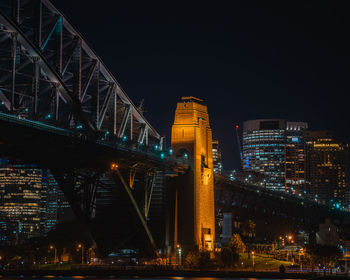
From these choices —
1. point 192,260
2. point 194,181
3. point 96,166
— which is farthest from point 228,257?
point 96,166

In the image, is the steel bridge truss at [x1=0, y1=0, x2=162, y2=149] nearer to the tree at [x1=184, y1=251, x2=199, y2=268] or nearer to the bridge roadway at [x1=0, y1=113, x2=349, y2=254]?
the bridge roadway at [x1=0, y1=113, x2=349, y2=254]

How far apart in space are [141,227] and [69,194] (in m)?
14.4

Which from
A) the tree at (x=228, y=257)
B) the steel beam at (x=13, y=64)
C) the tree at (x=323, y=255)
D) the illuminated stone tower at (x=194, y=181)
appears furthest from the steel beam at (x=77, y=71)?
the tree at (x=323, y=255)

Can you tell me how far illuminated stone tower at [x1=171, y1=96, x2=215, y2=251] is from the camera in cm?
9219

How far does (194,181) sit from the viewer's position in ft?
305

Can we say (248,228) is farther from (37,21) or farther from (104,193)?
(37,21)

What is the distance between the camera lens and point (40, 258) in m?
125

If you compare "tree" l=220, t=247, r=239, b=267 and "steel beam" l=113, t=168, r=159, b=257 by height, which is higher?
"steel beam" l=113, t=168, r=159, b=257

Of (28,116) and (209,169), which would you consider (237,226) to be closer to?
(209,169)

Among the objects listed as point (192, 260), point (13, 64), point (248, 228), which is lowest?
point (192, 260)

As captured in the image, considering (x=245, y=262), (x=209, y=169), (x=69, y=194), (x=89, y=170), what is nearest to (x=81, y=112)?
(x=69, y=194)

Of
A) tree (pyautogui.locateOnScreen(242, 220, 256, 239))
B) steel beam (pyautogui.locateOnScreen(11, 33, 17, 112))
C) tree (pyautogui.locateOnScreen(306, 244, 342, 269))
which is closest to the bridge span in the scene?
steel beam (pyautogui.locateOnScreen(11, 33, 17, 112))

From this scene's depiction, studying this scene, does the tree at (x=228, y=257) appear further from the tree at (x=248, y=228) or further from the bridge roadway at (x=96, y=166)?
the tree at (x=248, y=228)

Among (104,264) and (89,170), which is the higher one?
(89,170)
